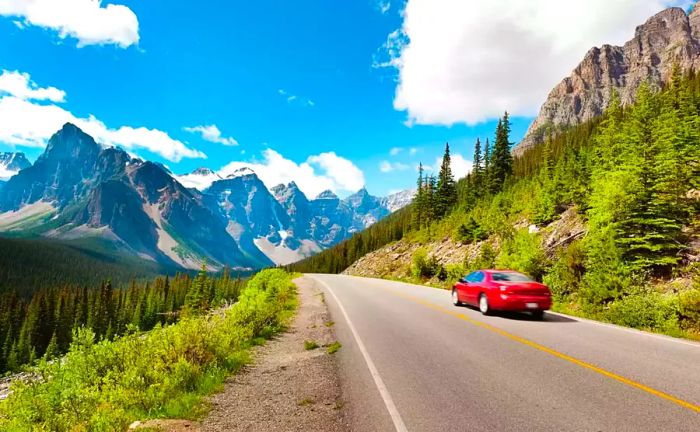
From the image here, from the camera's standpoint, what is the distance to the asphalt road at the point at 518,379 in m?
4.89

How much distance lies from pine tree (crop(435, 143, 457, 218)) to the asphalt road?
2690 inches

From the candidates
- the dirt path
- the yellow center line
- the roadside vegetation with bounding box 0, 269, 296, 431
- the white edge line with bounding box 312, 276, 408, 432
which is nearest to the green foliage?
the yellow center line

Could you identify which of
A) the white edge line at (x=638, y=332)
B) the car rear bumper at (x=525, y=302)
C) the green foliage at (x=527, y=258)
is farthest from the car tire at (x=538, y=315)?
the green foliage at (x=527, y=258)

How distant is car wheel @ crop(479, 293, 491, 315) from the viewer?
14099 millimetres

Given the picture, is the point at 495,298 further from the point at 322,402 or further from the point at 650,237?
the point at 322,402

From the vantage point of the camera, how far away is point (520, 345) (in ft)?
29.4

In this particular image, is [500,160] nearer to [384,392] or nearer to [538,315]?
[538,315]

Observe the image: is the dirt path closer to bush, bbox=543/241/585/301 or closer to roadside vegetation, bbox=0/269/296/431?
roadside vegetation, bbox=0/269/296/431

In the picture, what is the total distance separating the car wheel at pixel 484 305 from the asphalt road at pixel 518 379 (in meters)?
2.45

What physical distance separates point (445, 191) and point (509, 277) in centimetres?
6877

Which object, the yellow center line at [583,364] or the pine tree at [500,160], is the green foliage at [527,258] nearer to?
the yellow center line at [583,364]

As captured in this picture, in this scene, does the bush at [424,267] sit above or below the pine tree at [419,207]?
below

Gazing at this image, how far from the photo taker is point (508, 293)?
1329 centimetres

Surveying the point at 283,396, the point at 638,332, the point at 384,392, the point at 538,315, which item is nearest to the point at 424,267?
the point at 538,315
